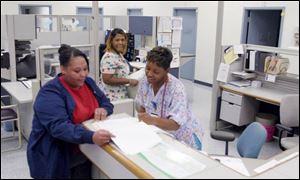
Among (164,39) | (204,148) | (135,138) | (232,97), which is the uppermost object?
(164,39)

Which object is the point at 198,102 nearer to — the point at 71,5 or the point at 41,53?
the point at 41,53

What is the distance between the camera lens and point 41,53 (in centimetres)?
202

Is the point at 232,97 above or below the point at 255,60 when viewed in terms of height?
below

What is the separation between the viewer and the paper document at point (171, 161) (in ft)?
2.47

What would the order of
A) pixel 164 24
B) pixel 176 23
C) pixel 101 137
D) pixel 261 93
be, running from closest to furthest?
1. pixel 101 137
2. pixel 261 93
3. pixel 164 24
4. pixel 176 23

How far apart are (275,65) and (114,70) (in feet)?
5.93

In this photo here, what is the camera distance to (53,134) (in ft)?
2.98

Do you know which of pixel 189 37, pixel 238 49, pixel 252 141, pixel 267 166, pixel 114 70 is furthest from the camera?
pixel 189 37

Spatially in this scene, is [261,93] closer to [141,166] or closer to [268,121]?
[268,121]

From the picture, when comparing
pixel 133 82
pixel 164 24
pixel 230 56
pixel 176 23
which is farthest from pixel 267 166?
pixel 176 23

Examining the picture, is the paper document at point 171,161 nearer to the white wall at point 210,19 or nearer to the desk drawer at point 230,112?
the desk drawer at point 230,112

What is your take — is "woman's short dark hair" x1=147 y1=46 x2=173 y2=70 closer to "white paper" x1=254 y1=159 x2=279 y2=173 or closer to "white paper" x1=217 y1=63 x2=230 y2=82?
"white paper" x1=254 y1=159 x2=279 y2=173

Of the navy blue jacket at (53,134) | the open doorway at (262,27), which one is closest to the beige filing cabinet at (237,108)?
the open doorway at (262,27)

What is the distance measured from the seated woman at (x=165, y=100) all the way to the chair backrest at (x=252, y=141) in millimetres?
402
